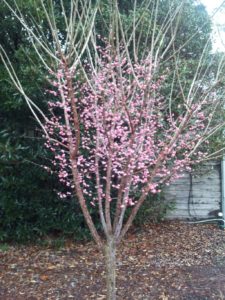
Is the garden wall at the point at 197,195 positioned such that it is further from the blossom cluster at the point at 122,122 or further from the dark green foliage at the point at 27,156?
the blossom cluster at the point at 122,122

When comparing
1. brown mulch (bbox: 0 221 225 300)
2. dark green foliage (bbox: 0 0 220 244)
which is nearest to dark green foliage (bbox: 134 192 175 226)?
brown mulch (bbox: 0 221 225 300)

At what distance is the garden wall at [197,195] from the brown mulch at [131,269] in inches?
25.1

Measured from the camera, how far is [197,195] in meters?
5.50

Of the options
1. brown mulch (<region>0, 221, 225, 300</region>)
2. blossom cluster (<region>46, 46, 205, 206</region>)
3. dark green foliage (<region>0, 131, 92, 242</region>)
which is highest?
blossom cluster (<region>46, 46, 205, 206</region>)

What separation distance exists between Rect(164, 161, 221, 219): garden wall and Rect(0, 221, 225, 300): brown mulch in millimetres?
638

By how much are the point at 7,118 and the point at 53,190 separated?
3.29 ft

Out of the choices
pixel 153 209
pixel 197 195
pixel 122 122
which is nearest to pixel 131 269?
pixel 153 209

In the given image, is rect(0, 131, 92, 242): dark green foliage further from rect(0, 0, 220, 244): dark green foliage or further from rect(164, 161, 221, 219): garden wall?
rect(164, 161, 221, 219): garden wall

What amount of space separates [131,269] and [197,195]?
7.48 ft

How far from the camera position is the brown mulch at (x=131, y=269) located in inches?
120

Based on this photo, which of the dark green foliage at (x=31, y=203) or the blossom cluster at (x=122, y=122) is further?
the dark green foliage at (x=31, y=203)

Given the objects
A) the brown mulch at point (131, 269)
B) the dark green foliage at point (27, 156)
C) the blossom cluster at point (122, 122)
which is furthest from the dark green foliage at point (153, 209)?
the blossom cluster at point (122, 122)

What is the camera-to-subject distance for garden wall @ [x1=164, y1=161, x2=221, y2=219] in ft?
17.9

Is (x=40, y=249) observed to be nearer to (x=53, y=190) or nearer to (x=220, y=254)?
(x=53, y=190)
